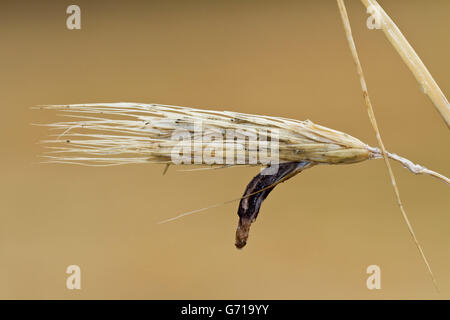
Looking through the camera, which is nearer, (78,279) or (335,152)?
(335,152)

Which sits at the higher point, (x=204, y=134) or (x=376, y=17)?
(x=376, y=17)

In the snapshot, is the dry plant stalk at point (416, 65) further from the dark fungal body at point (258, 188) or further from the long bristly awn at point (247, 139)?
the dark fungal body at point (258, 188)

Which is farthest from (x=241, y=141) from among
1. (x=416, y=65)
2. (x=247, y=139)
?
(x=416, y=65)

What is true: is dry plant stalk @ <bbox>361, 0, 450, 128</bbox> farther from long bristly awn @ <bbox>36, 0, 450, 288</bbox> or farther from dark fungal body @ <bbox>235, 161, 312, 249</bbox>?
dark fungal body @ <bbox>235, 161, 312, 249</bbox>

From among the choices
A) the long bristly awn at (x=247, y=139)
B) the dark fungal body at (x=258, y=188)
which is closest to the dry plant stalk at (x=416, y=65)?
the long bristly awn at (x=247, y=139)

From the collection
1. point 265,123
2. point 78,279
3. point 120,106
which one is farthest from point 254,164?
point 78,279

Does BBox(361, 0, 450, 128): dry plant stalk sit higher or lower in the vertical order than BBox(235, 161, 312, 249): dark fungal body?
higher

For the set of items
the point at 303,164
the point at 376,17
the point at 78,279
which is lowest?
the point at 78,279

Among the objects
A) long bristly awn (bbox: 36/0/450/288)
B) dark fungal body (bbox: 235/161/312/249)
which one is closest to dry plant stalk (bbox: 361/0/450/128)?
long bristly awn (bbox: 36/0/450/288)

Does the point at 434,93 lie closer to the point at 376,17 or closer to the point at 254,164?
the point at 376,17
